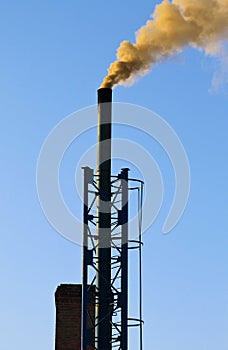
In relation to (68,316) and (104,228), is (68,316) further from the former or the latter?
(104,228)

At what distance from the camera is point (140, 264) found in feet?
68.8

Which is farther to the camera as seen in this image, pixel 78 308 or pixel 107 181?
pixel 78 308

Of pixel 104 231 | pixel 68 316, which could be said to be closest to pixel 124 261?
pixel 104 231

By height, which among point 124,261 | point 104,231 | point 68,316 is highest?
point 104,231

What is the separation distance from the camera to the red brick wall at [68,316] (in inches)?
1003

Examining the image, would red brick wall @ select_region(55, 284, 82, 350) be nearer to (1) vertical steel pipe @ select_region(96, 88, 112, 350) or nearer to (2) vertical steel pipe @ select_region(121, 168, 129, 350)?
(1) vertical steel pipe @ select_region(96, 88, 112, 350)

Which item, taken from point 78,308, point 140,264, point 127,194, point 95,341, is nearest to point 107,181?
point 127,194

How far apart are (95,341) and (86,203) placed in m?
2.95

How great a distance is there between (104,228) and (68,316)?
18.8 ft

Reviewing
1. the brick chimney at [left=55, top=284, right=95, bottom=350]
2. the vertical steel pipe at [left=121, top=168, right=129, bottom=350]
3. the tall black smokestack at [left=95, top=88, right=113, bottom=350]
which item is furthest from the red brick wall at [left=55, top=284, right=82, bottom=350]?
the vertical steel pipe at [left=121, top=168, right=129, bottom=350]

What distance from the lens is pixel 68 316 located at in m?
25.8

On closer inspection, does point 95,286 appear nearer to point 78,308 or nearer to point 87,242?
point 87,242

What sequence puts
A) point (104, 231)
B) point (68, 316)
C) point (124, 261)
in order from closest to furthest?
point (124, 261)
point (104, 231)
point (68, 316)

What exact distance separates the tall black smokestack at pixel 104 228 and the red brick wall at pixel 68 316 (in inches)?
200
